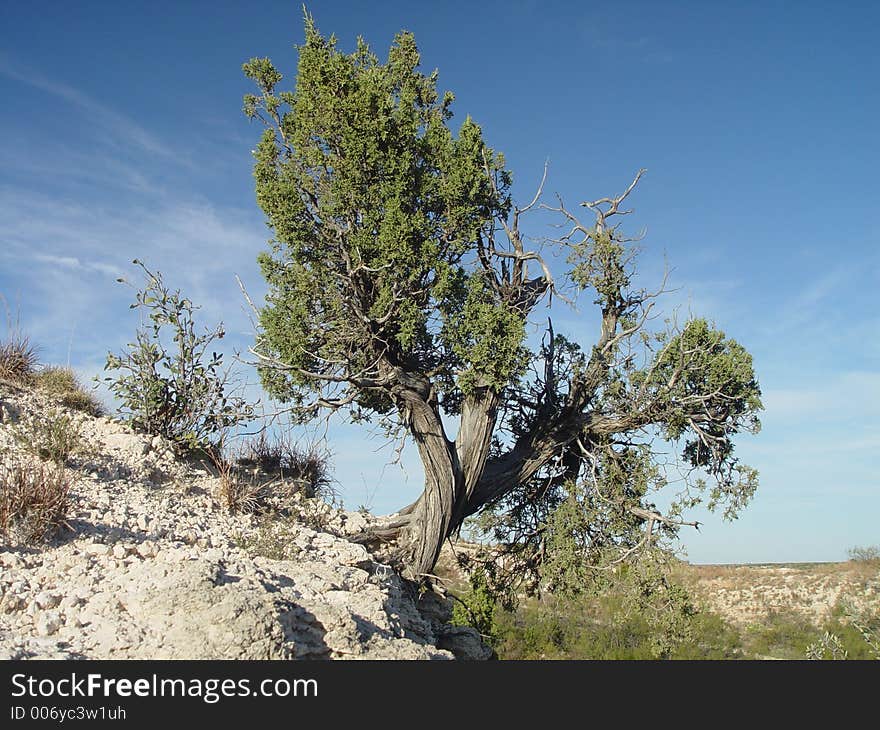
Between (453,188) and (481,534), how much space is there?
244 inches

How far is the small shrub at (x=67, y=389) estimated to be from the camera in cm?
1203

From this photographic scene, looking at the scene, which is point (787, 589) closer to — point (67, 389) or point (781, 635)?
point (781, 635)

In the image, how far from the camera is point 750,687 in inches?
263

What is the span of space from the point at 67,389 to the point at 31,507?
17.7ft

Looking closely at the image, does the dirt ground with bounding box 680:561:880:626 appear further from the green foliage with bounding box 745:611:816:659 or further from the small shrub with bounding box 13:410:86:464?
the small shrub with bounding box 13:410:86:464

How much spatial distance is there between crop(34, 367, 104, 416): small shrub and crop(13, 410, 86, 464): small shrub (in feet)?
5.78

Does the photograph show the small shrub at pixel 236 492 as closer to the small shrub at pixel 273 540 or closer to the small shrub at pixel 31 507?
the small shrub at pixel 273 540

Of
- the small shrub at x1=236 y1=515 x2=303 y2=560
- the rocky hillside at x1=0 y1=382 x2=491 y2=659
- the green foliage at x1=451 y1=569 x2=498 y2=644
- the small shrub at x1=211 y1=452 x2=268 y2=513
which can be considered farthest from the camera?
the green foliage at x1=451 y1=569 x2=498 y2=644

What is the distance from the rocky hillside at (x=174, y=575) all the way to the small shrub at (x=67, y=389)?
302mm

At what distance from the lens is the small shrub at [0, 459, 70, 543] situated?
7289 millimetres

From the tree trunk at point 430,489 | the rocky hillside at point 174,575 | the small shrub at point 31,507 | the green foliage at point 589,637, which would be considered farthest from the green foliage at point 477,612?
the green foliage at point 589,637

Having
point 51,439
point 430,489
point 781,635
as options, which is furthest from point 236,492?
point 781,635

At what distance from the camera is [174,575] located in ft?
22.2

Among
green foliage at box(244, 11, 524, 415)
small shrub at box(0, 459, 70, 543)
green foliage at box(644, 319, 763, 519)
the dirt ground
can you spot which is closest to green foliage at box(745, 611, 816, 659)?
the dirt ground
